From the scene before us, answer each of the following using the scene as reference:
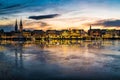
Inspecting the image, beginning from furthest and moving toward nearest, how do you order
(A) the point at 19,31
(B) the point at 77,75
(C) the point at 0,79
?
(A) the point at 19,31, (B) the point at 77,75, (C) the point at 0,79

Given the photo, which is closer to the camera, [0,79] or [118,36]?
[0,79]

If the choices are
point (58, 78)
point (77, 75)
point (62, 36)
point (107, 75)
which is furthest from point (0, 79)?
point (62, 36)

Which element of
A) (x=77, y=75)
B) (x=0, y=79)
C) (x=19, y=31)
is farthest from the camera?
(x=19, y=31)

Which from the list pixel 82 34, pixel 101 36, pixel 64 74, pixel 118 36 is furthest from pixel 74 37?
pixel 64 74

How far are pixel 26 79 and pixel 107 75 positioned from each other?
4.45 meters

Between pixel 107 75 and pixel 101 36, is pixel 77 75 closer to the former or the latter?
pixel 107 75

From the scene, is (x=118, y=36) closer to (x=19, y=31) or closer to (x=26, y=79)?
(x=19, y=31)

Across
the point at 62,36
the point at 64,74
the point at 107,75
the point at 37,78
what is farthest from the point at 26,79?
the point at 62,36

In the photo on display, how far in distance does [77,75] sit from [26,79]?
9.61ft

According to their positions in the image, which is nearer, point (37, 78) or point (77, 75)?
point (37, 78)

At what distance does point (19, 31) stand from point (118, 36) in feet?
225

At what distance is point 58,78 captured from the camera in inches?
505

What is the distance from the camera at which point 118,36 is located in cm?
17875

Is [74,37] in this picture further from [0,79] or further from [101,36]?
[0,79]
